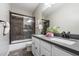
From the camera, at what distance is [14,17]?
2193mm

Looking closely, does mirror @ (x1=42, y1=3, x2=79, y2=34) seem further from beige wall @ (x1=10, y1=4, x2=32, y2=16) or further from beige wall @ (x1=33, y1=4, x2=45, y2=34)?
beige wall @ (x1=10, y1=4, x2=32, y2=16)

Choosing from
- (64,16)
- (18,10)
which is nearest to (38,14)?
(18,10)

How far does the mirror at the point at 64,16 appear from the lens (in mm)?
1395

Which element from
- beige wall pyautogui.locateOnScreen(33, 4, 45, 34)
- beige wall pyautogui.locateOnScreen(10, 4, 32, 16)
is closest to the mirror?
beige wall pyautogui.locateOnScreen(33, 4, 45, 34)

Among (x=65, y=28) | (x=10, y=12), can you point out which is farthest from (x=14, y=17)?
(x=65, y=28)

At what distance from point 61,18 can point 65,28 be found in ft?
0.91

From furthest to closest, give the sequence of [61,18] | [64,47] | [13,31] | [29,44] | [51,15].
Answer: [29,44]
[13,31]
[51,15]
[61,18]
[64,47]

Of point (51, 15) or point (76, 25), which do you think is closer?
point (76, 25)

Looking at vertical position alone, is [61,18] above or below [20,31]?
above

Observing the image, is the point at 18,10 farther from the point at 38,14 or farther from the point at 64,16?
the point at 64,16

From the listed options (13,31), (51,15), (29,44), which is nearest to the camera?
(51,15)

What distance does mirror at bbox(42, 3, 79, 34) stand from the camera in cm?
139

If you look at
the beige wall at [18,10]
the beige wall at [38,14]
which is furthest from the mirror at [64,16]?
the beige wall at [18,10]

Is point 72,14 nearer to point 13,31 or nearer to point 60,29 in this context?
point 60,29
